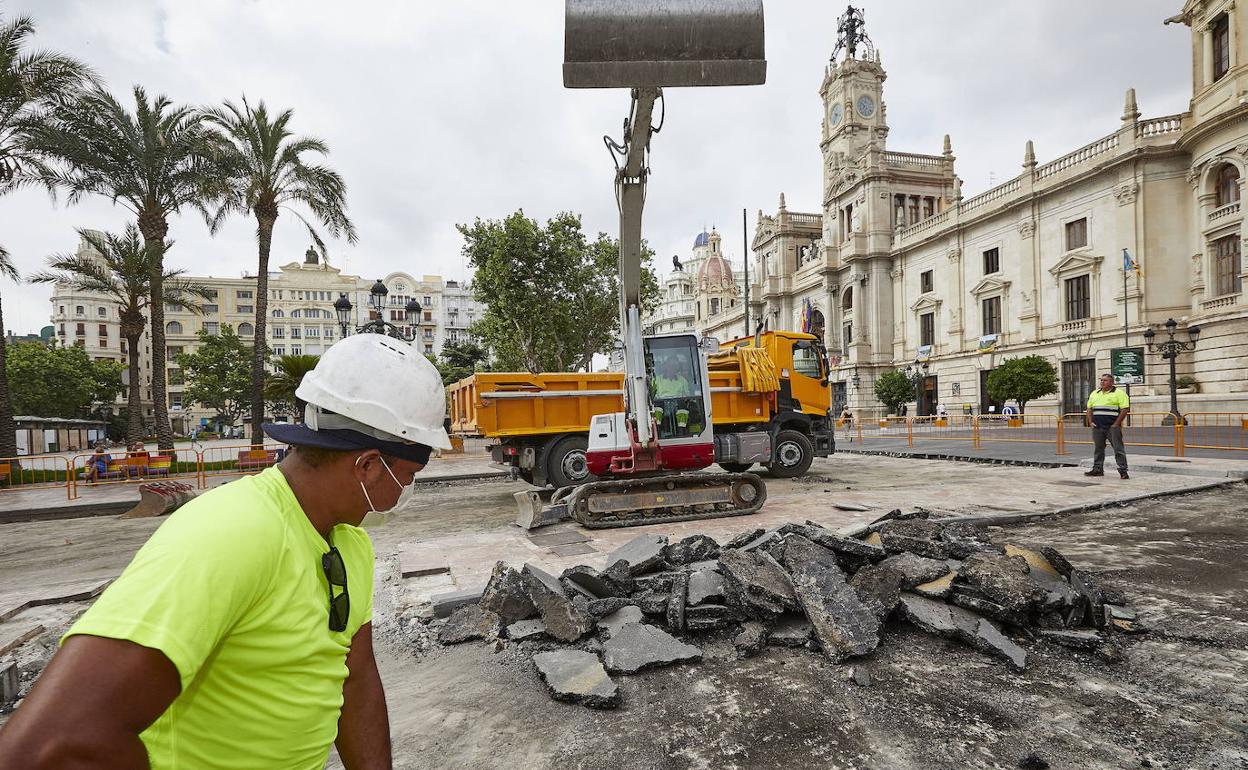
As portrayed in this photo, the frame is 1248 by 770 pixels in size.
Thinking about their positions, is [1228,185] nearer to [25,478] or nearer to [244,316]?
[25,478]

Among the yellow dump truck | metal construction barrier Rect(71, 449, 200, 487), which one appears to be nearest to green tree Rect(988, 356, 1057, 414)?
the yellow dump truck

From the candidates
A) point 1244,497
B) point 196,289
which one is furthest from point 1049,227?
point 196,289

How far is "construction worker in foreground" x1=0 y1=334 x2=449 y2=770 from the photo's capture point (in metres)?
0.99

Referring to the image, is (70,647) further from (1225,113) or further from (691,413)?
(1225,113)

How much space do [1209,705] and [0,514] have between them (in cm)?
1735

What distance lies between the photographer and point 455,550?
745cm

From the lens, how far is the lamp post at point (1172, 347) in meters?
25.0

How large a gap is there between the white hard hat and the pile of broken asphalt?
2.76 m

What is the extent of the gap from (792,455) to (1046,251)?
32914 millimetres

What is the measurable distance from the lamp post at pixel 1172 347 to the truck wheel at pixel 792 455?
19571 millimetres

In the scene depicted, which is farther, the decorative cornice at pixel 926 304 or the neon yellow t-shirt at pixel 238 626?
the decorative cornice at pixel 926 304

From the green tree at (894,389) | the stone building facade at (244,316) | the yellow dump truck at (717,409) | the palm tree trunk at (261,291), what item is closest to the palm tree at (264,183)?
the palm tree trunk at (261,291)

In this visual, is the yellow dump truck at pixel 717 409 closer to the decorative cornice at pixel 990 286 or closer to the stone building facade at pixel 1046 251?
the stone building facade at pixel 1046 251

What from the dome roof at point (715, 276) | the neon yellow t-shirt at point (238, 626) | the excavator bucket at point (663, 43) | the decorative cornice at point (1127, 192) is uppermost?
the dome roof at point (715, 276)
